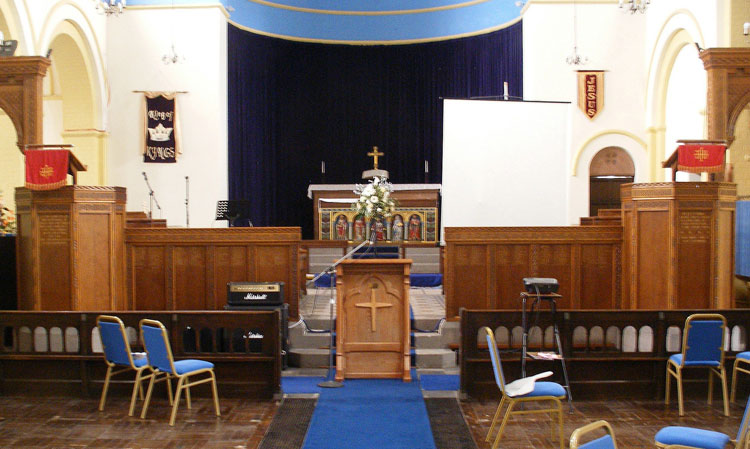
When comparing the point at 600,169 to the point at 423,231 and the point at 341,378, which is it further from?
the point at 341,378

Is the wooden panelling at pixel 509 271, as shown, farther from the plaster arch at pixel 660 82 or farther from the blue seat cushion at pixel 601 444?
the plaster arch at pixel 660 82

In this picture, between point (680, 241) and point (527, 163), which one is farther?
point (527, 163)

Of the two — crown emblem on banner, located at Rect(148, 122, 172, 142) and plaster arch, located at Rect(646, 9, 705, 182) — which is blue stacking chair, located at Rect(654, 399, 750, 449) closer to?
plaster arch, located at Rect(646, 9, 705, 182)

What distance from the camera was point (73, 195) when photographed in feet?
24.7

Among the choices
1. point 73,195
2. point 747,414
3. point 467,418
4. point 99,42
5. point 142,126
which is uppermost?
point 99,42

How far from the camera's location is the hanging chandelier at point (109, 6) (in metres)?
11.6

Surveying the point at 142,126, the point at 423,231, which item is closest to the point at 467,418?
the point at 423,231

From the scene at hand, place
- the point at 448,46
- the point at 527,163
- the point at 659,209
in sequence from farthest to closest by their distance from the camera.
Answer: the point at 448,46
the point at 527,163
the point at 659,209

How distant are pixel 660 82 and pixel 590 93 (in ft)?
3.90

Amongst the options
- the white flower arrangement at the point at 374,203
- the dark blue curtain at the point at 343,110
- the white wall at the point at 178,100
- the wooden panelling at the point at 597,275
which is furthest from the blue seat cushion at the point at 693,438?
the dark blue curtain at the point at 343,110

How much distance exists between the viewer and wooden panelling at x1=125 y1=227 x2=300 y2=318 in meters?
8.55

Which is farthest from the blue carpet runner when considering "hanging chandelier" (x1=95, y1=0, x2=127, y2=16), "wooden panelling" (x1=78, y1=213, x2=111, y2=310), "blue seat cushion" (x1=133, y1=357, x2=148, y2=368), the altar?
"hanging chandelier" (x1=95, y1=0, x2=127, y2=16)

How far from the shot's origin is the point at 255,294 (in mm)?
7742

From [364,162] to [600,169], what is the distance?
5922 millimetres
